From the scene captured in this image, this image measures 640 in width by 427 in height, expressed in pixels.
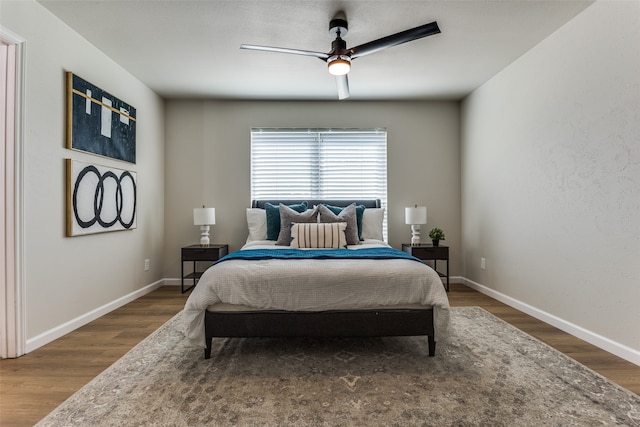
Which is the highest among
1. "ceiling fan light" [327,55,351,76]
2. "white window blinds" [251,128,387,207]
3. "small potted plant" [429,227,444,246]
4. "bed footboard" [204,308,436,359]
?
"ceiling fan light" [327,55,351,76]

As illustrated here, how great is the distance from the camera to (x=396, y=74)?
3.71 m

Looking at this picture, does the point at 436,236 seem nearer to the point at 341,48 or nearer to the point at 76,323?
the point at 341,48

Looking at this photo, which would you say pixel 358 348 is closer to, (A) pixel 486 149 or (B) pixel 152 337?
(B) pixel 152 337

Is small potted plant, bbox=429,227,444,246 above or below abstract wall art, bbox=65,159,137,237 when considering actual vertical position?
below

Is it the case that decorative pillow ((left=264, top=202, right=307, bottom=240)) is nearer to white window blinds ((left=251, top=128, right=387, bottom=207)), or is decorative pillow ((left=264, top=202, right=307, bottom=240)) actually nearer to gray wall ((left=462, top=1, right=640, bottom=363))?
white window blinds ((left=251, top=128, right=387, bottom=207))

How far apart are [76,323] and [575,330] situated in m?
4.18

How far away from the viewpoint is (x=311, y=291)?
215 cm

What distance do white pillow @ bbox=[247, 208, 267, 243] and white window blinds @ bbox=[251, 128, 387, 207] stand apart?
51 cm

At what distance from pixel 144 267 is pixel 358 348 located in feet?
9.75

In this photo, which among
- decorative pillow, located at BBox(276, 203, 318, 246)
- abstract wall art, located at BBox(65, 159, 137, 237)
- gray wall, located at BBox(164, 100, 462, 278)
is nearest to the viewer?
abstract wall art, located at BBox(65, 159, 137, 237)

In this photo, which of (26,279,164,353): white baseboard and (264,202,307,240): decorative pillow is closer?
(26,279,164,353): white baseboard

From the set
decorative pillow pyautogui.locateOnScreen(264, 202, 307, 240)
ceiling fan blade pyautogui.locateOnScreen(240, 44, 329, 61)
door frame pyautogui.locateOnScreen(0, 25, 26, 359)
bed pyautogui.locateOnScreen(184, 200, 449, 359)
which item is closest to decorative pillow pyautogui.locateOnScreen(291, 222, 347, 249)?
decorative pillow pyautogui.locateOnScreen(264, 202, 307, 240)

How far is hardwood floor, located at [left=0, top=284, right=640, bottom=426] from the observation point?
1.75 metres

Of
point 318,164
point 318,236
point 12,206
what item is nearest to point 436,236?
point 318,236
